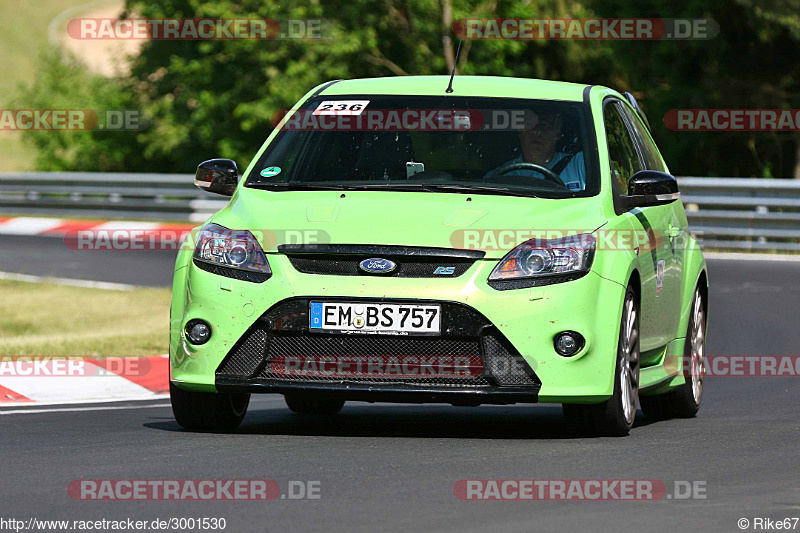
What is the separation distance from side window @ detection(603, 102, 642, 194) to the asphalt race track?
1356 mm

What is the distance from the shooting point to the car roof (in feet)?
29.5

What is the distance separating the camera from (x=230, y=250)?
780 centimetres

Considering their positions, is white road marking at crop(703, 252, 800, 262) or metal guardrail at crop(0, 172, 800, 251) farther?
metal guardrail at crop(0, 172, 800, 251)

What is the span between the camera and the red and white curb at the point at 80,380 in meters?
10.3

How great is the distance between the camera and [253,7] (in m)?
39.4

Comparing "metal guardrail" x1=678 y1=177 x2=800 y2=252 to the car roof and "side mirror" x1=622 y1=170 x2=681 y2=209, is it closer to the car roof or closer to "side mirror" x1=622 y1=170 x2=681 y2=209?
the car roof

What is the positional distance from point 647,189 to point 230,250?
7.24ft

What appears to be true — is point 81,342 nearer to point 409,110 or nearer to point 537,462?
point 409,110

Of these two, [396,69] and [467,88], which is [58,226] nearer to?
[396,69]

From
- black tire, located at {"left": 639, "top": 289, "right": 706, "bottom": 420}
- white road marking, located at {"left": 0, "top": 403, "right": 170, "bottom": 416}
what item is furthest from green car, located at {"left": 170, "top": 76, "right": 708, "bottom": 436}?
white road marking, located at {"left": 0, "top": 403, "right": 170, "bottom": 416}

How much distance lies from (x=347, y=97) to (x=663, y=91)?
21.9 meters

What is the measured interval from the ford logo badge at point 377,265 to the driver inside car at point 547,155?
1087mm

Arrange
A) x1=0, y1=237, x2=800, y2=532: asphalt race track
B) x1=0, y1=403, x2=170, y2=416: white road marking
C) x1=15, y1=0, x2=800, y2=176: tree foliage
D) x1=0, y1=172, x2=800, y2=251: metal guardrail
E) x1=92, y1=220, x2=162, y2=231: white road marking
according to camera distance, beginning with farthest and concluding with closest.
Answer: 1. x1=15, y1=0, x2=800, y2=176: tree foliage
2. x1=92, y1=220, x2=162, y2=231: white road marking
3. x1=0, y1=172, x2=800, y2=251: metal guardrail
4. x1=0, y1=403, x2=170, y2=416: white road marking
5. x1=0, y1=237, x2=800, y2=532: asphalt race track

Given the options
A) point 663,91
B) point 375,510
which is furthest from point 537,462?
point 663,91
